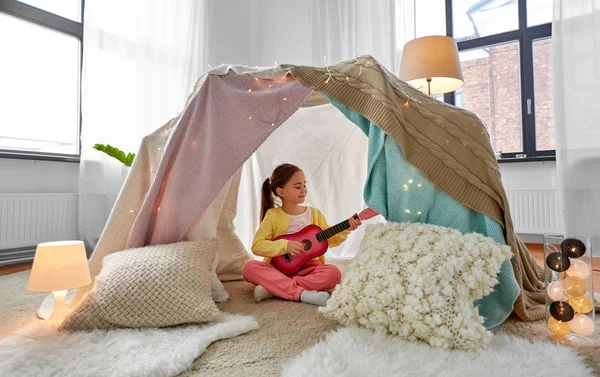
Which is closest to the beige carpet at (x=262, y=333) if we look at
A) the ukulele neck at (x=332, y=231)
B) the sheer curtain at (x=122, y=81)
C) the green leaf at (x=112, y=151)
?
the ukulele neck at (x=332, y=231)

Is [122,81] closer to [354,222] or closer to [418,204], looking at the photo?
[354,222]

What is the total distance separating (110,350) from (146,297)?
0.18 metres

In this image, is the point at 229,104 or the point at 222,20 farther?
the point at 222,20

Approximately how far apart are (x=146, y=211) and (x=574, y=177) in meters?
2.43

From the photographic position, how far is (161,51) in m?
3.15

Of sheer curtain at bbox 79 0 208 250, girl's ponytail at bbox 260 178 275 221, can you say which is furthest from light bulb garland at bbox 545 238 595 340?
sheer curtain at bbox 79 0 208 250

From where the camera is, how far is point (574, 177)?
7.77 feet

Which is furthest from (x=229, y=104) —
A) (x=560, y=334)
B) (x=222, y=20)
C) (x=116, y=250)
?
(x=222, y=20)

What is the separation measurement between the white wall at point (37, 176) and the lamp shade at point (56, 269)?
1686 mm

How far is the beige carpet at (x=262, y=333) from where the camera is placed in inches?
36.2

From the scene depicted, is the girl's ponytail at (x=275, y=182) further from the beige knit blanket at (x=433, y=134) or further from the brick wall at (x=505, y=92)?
the brick wall at (x=505, y=92)

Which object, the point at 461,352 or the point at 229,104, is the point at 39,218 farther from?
the point at 461,352

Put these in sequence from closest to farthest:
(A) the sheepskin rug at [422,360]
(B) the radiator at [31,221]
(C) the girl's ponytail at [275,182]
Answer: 1. (A) the sheepskin rug at [422,360]
2. (C) the girl's ponytail at [275,182]
3. (B) the radiator at [31,221]

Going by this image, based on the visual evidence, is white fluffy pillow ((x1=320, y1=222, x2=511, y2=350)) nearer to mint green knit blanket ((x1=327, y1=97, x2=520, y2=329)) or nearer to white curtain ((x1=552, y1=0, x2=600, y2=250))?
mint green knit blanket ((x1=327, y1=97, x2=520, y2=329))
